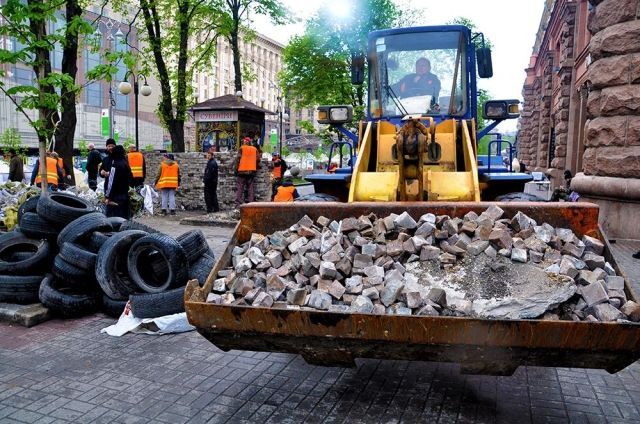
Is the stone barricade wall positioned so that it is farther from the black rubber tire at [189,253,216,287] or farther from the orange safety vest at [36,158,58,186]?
the black rubber tire at [189,253,216,287]

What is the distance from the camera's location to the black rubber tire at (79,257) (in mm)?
6301

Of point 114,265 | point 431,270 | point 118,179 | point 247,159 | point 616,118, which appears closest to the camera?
point 431,270

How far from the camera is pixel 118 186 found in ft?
34.8

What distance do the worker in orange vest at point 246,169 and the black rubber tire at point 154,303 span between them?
10408mm

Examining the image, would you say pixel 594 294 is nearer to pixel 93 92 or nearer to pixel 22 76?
pixel 22 76

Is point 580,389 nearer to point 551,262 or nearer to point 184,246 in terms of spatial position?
point 551,262

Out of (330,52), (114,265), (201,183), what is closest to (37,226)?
(114,265)

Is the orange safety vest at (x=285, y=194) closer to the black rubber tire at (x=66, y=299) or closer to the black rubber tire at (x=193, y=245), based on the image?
the black rubber tire at (x=193, y=245)

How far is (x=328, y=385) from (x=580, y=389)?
198 centimetres

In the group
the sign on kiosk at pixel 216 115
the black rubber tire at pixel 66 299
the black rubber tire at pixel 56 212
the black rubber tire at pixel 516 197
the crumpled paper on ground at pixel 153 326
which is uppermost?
the sign on kiosk at pixel 216 115

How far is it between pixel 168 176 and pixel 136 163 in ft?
3.61

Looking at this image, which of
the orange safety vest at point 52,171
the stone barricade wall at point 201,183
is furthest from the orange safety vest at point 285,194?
the stone barricade wall at point 201,183

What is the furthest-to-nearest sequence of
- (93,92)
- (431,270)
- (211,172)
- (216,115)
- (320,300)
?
(93,92), (216,115), (211,172), (431,270), (320,300)

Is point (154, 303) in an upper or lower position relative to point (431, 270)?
lower
